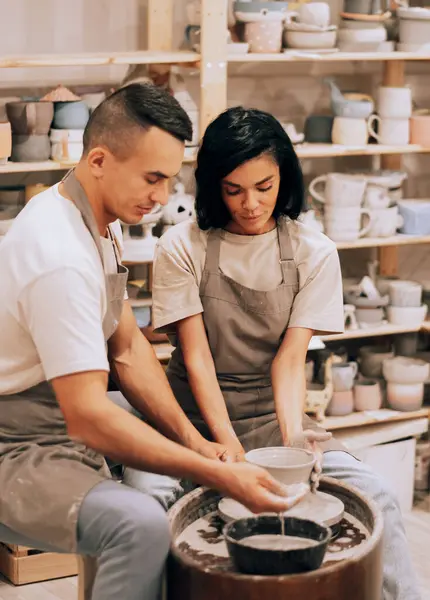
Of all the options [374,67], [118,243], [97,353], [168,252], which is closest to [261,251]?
[168,252]

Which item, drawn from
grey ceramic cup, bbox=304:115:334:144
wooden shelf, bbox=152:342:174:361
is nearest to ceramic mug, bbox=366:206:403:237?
grey ceramic cup, bbox=304:115:334:144

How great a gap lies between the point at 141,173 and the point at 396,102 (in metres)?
1.90

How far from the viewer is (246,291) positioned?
2.67m

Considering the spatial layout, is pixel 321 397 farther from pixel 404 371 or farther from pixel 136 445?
pixel 136 445

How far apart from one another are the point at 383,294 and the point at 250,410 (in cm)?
149

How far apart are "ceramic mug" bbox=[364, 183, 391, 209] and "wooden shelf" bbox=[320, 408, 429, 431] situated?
2.38ft

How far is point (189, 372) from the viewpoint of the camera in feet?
8.59

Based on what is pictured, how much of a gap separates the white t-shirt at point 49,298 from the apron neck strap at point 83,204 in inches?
0.6

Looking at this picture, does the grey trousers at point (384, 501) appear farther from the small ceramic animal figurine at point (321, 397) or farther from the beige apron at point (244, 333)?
the small ceramic animal figurine at point (321, 397)

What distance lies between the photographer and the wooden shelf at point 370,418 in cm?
387

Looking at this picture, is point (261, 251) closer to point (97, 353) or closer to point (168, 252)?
point (168, 252)

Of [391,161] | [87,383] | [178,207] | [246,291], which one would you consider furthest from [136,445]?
[391,161]

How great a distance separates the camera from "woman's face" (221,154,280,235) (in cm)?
256

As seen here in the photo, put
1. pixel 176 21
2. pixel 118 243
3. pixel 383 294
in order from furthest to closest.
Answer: pixel 383 294
pixel 176 21
pixel 118 243
